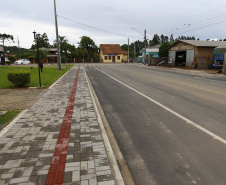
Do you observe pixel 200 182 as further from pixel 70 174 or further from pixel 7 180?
pixel 7 180

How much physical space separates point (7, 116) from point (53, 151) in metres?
3.32

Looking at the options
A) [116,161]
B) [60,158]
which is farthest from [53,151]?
[116,161]

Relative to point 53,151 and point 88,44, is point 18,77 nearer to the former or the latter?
point 53,151

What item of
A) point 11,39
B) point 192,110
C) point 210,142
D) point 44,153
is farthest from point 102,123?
point 11,39

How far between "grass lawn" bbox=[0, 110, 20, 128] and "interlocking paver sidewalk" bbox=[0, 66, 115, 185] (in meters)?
0.41

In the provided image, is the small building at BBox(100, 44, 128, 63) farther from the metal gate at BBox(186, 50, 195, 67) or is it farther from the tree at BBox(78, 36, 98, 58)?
the metal gate at BBox(186, 50, 195, 67)

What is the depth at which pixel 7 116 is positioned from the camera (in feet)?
20.7

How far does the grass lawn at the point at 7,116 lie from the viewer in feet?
19.2

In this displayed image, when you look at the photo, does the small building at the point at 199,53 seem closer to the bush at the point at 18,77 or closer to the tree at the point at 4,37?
the bush at the point at 18,77

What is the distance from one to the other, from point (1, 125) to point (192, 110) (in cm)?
668

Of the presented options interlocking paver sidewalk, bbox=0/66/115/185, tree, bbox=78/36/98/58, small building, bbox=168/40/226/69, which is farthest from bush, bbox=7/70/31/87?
tree, bbox=78/36/98/58

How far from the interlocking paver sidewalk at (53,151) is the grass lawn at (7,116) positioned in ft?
1.34

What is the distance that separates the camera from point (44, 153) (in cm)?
395

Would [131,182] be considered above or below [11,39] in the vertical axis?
below
